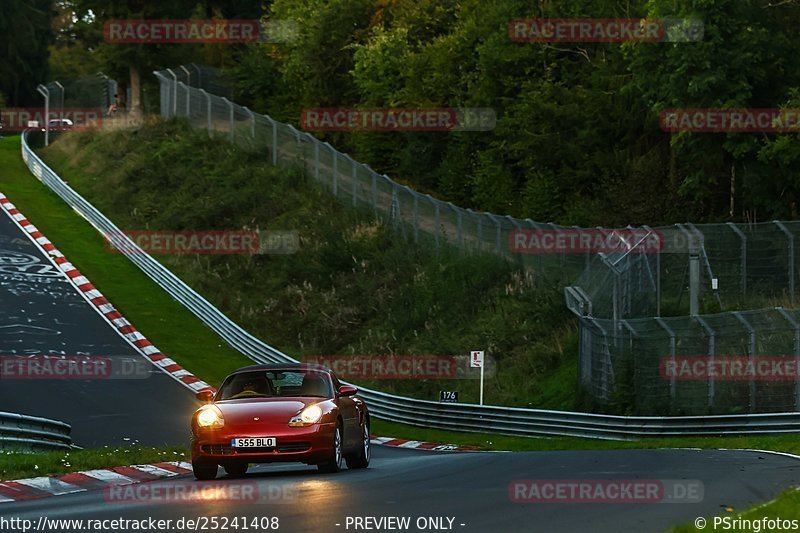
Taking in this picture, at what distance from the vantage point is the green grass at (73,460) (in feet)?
55.9

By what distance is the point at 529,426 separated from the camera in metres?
28.7

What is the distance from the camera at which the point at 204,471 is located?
51.8 feet

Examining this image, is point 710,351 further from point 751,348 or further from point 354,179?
point 354,179

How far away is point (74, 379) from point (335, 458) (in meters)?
19.7

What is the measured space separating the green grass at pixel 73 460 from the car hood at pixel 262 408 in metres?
2.83

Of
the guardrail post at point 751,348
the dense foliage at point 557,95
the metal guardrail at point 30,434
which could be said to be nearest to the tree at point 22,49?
the dense foliage at point 557,95

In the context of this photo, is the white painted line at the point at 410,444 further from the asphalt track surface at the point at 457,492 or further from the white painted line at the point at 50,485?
the white painted line at the point at 50,485

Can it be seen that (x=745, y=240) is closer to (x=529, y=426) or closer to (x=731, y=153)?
(x=529, y=426)

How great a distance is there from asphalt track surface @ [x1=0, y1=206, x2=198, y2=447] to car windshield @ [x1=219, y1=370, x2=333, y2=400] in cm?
951

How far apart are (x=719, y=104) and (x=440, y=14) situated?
28400mm

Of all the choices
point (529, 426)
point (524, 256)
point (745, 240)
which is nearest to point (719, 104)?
point (524, 256)

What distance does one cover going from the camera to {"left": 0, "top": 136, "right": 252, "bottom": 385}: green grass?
4025 cm

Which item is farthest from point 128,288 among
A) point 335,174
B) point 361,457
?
point 361,457

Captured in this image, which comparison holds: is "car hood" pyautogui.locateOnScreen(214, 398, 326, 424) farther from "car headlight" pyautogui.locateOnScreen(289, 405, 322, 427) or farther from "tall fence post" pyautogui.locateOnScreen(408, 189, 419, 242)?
"tall fence post" pyautogui.locateOnScreen(408, 189, 419, 242)
